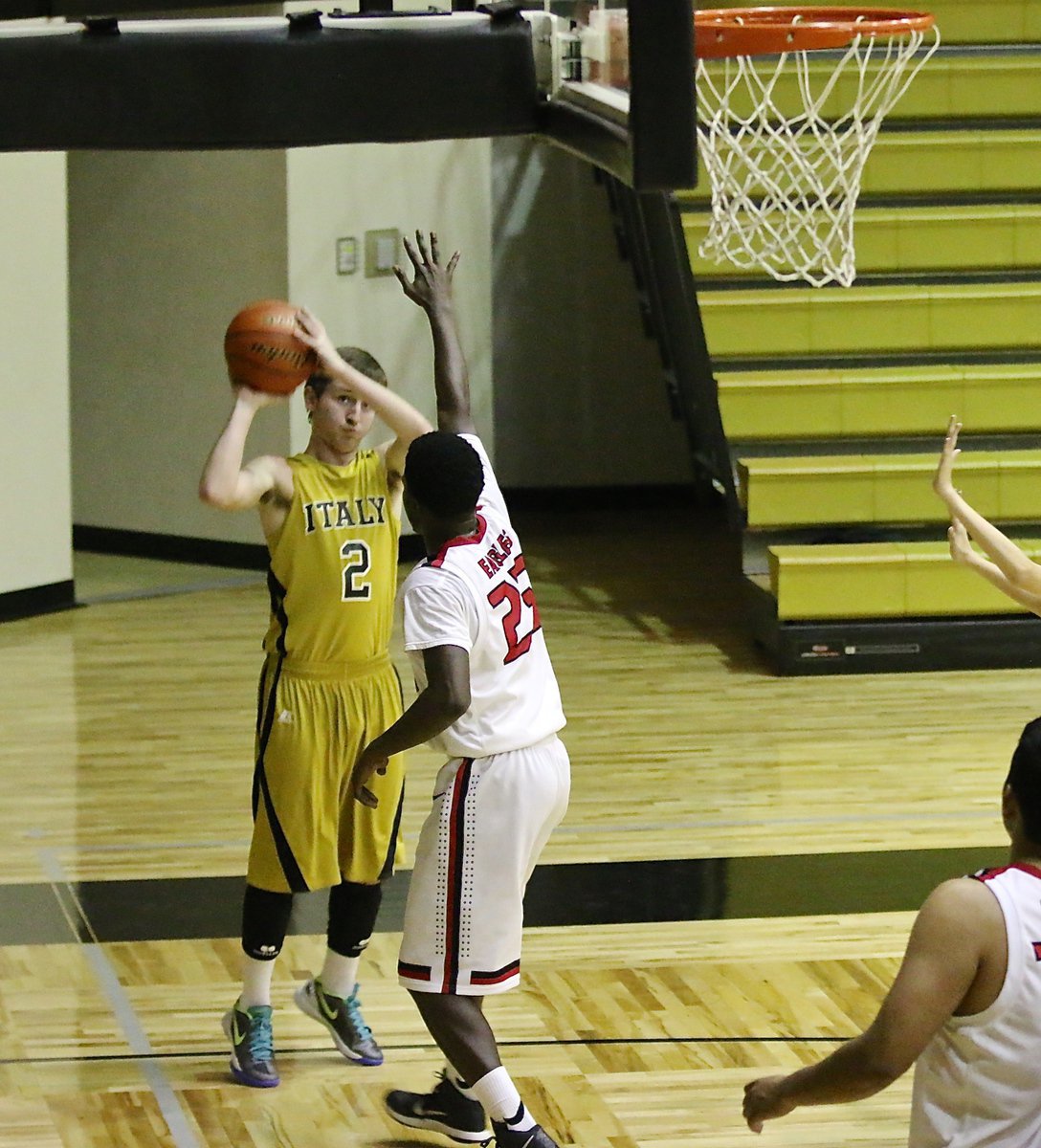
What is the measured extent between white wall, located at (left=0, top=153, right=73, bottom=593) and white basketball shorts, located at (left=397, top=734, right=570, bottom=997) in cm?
677

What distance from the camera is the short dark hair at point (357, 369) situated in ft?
14.0

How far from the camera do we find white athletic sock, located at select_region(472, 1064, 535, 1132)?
145 inches

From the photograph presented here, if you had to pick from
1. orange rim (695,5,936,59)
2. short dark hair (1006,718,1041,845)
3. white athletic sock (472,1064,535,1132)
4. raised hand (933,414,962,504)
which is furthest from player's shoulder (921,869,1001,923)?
orange rim (695,5,936,59)

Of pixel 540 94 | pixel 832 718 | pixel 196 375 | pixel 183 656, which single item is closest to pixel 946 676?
pixel 832 718

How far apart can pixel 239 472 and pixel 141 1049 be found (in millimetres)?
1427

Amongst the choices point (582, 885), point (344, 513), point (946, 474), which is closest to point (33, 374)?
point (582, 885)

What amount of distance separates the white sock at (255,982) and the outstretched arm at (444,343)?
1.29 metres

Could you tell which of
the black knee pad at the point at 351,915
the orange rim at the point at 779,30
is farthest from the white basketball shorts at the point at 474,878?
the orange rim at the point at 779,30

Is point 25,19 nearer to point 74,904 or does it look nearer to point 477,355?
point 74,904

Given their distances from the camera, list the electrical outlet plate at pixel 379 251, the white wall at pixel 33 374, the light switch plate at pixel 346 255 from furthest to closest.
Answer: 1. the electrical outlet plate at pixel 379 251
2. the light switch plate at pixel 346 255
3. the white wall at pixel 33 374

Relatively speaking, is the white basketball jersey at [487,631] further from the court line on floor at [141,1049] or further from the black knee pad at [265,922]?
the court line on floor at [141,1049]

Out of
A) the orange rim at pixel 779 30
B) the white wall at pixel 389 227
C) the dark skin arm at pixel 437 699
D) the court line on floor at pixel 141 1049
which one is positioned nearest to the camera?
the dark skin arm at pixel 437 699

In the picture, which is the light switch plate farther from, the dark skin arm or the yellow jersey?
the dark skin arm

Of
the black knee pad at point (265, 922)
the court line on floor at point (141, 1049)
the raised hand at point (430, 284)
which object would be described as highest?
the raised hand at point (430, 284)
